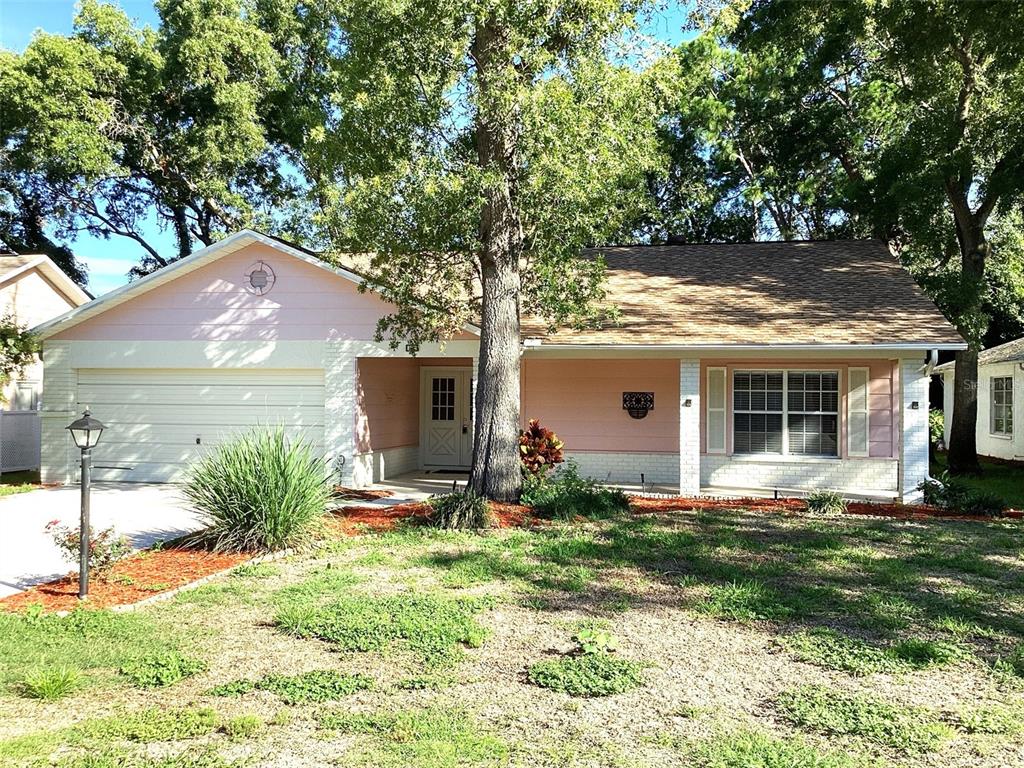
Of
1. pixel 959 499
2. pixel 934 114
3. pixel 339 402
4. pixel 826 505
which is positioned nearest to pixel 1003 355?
pixel 934 114

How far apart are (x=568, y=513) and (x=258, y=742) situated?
20.8 feet

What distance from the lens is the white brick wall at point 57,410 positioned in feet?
49.4

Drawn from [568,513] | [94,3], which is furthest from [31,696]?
[94,3]

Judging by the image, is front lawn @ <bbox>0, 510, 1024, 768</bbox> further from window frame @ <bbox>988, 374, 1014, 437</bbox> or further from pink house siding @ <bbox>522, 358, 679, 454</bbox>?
window frame @ <bbox>988, 374, 1014, 437</bbox>

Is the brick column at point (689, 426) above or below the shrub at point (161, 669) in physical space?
above

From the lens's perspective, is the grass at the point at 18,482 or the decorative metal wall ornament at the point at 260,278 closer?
the grass at the point at 18,482

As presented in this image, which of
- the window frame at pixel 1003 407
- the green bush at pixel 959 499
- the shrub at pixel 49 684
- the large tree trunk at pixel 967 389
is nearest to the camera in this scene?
the shrub at pixel 49 684

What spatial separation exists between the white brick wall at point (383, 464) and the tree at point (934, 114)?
11.6 meters

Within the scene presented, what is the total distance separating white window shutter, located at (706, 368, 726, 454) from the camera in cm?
1395

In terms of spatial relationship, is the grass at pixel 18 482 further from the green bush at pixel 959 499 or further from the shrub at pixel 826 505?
the green bush at pixel 959 499

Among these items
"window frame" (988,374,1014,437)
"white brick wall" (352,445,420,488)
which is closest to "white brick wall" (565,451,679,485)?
"white brick wall" (352,445,420,488)

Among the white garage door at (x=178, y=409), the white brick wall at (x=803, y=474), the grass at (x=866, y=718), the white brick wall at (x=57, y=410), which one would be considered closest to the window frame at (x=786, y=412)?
the white brick wall at (x=803, y=474)

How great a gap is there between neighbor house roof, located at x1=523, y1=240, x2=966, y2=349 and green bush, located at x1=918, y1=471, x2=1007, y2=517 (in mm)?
2220

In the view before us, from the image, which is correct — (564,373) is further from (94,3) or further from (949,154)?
(94,3)
